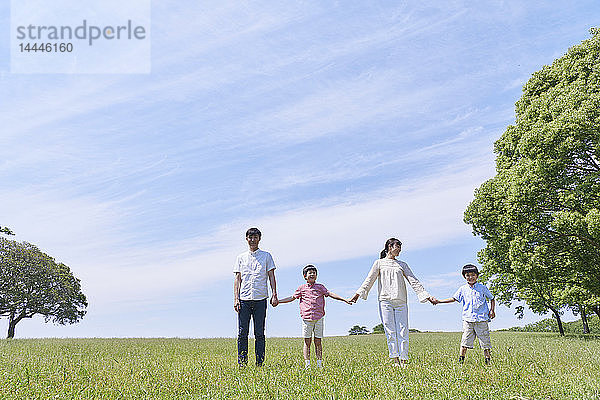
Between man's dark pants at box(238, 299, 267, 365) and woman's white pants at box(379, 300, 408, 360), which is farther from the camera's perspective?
man's dark pants at box(238, 299, 267, 365)

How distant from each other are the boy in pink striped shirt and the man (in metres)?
0.55

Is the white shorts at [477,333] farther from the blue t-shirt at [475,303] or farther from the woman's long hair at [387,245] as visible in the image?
the woman's long hair at [387,245]

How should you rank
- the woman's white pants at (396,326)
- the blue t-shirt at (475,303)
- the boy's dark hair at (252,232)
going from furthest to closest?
1. the blue t-shirt at (475,303)
2. the boy's dark hair at (252,232)
3. the woman's white pants at (396,326)

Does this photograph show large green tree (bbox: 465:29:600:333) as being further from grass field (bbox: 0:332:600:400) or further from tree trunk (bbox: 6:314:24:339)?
tree trunk (bbox: 6:314:24:339)

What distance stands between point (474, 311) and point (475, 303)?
0.62ft

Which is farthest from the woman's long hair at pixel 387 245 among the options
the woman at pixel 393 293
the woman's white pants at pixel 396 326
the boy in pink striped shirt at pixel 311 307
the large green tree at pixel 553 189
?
the large green tree at pixel 553 189

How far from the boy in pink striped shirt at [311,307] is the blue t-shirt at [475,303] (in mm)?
3584

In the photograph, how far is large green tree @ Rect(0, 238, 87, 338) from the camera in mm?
40938

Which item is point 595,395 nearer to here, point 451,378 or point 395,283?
point 451,378

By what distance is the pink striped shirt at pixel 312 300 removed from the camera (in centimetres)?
1096

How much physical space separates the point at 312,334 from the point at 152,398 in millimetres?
4154

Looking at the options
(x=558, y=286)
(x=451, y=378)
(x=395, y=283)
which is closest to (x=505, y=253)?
(x=558, y=286)

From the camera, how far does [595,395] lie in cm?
728

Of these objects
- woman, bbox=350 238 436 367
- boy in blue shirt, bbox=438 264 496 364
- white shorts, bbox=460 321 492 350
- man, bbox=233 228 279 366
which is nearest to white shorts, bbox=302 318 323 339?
man, bbox=233 228 279 366
